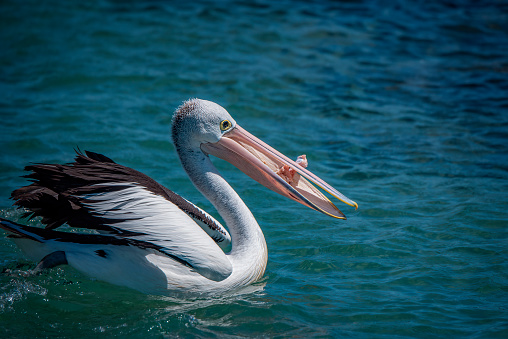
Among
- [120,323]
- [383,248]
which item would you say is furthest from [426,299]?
[120,323]

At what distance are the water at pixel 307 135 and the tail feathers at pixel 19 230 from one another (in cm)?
31

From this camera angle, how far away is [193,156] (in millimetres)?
3920

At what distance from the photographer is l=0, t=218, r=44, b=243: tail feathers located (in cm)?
353

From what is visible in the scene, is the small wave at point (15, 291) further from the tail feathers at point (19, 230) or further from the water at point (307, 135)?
the tail feathers at point (19, 230)

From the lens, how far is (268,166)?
13.1 ft

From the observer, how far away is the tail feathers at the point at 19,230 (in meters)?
3.53

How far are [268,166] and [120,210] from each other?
3.84ft

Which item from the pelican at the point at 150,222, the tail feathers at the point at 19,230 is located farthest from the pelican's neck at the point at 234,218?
the tail feathers at the point at 19,230

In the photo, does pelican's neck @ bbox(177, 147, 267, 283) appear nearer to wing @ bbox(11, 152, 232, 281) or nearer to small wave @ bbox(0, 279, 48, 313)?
wing @ bbox(11, 152, 232, 281)

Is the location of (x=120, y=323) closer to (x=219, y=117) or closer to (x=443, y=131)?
(x=219, y=117)

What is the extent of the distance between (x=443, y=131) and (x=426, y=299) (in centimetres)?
381

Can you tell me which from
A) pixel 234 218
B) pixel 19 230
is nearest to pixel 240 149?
pixel 234 218

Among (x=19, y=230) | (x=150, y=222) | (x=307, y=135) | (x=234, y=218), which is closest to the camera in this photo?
(x=150, y=222)

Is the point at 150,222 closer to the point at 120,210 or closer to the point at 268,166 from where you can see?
the point at 120,210
